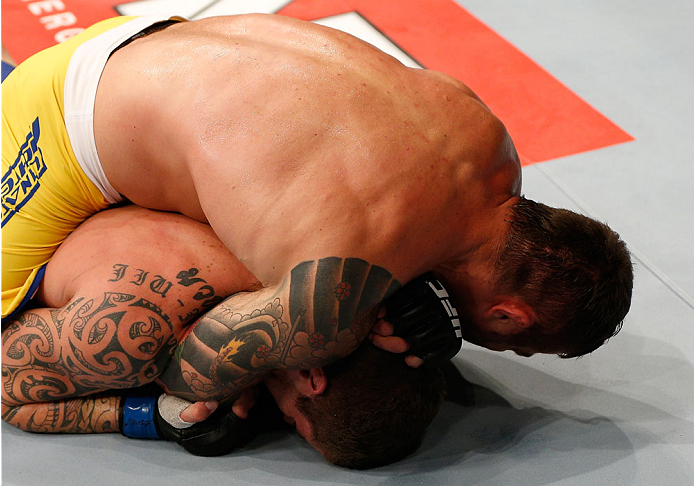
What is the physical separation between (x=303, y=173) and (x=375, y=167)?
5.6 inches

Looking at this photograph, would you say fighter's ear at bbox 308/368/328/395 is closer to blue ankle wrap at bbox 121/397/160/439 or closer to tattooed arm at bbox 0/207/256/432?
tattooed arm at bbox 0/207/256/432

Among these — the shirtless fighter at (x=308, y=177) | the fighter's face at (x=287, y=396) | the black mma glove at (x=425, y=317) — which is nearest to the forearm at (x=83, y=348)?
the shirtless fighter at (x=308, y=177)

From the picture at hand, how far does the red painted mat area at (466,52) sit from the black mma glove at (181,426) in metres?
1.40

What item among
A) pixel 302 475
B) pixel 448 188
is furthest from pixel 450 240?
pixel 302 475

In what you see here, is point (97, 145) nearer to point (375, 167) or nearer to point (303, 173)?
point (303, 173)

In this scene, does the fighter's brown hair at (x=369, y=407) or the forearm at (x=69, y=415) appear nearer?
the fighter's brown hair at (x=369, y=407)

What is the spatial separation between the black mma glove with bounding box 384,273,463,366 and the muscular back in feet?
0.25

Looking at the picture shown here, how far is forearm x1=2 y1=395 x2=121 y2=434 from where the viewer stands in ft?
6.22

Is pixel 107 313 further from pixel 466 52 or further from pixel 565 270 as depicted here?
pixel 466 52

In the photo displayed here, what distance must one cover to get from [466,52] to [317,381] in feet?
6.19

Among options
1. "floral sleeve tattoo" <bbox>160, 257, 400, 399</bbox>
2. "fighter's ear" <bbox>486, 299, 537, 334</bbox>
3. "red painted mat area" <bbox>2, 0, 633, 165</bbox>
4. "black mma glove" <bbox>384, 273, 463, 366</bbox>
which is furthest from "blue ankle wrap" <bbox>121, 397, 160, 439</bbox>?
"red painted mat area" <bbox>2, 0, 633, 165</bbox>

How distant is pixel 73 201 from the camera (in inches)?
72.8

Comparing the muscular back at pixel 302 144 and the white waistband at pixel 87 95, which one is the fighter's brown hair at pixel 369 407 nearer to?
the muscular back at pixel 302 144

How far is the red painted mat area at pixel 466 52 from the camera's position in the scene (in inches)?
111
